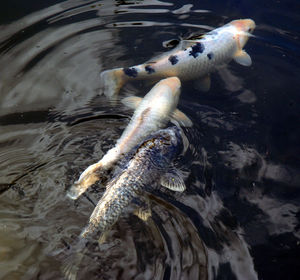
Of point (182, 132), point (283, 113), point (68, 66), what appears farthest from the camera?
point (68, 66)

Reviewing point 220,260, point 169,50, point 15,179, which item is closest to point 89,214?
point 15,179

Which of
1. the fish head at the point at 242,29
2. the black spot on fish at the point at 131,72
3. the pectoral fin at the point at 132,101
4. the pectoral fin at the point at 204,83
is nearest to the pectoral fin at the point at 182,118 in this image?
the pectoral fin at the point at 132,101

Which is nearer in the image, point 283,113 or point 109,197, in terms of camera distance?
point 109,197

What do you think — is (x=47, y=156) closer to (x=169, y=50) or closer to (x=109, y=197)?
(x=109, y=197)

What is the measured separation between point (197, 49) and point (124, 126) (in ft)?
4.22

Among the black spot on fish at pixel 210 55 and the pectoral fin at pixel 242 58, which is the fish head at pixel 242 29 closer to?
the pectoral fin at pixel 242 58

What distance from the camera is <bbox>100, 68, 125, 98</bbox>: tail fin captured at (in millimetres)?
3636

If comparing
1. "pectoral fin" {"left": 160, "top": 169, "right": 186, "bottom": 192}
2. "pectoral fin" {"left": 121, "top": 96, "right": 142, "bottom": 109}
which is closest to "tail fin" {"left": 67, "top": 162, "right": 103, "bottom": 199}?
"pectoral fin" {"left": 160, "top": 169, "right": 186, "bottom": 192}

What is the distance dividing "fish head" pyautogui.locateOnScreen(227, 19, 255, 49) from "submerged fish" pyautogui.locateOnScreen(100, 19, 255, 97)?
0.05m

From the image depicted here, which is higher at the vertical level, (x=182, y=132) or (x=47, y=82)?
(x=47, y=82)

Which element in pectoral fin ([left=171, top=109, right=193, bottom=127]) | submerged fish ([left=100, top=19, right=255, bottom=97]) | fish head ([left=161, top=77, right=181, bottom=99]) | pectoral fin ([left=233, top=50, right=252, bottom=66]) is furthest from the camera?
pectoral fin ([left=233, top=50, right=252, bottom=66])

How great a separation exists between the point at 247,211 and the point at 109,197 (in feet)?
3.67

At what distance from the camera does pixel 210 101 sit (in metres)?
3.66

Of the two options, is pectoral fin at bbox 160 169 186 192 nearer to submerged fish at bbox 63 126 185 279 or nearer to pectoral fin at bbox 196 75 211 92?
submerged fish at bbox 63 126 185 279
